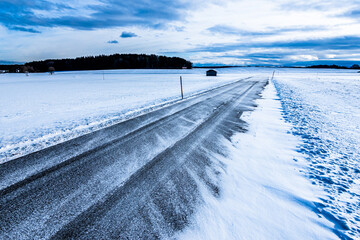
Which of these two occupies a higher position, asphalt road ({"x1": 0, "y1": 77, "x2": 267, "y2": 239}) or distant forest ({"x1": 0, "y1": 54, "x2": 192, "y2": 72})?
distant forest ({"x1": 0, "y1": 54, "x2": 192, "y2": 72})

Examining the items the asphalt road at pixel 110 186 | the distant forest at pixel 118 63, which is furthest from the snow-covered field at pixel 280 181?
the distant forest at pixel 118 63

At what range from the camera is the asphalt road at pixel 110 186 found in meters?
2.37

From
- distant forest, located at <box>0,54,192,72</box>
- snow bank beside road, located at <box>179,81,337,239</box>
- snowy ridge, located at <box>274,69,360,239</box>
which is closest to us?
snow bank beside road, located at <box>179,81,337,239</box>

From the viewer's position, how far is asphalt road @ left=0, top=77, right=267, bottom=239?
2.37m

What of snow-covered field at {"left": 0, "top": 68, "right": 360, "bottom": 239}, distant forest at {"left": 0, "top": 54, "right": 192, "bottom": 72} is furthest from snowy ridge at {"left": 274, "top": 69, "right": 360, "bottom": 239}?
distant forest at {"left": 0, "top": 54, "right": 192, "bottom": 72}

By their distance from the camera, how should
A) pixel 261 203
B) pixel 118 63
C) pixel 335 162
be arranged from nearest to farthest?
pixel 261 203
pixel 335 162
pixel 118 63

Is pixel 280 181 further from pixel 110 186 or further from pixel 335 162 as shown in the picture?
pixel 110 186

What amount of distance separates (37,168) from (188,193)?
3067 millimetres

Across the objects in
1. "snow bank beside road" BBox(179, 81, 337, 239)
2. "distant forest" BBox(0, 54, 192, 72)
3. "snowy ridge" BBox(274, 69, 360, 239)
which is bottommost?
"snow bank beside road" BBox(179, 81, 337, 239)

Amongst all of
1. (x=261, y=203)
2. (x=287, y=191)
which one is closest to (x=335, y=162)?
(x=287, y=191)

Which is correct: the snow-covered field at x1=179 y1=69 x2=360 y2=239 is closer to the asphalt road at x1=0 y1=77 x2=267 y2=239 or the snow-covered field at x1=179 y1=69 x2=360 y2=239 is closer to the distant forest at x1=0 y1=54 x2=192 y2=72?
the asphalt road at x1=0 y1=77 x2=267 y2=239

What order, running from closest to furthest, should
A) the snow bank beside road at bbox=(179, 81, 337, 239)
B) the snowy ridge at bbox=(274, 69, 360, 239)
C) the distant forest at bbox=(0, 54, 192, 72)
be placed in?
the snow bank beside road at bbox=(179, 81, 337, 239) < the snowy ridge at bbox=(274, 69, 360, 239) < the distant forest at bbox=(0, 54, 192, 72)

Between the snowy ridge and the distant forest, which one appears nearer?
the snowy ridge

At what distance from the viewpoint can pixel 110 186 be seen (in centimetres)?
317
